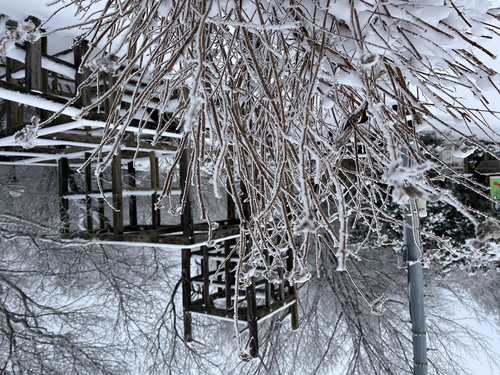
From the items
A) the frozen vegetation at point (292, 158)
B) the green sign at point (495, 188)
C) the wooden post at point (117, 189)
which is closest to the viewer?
the frozen vegetation at point (292, 158)

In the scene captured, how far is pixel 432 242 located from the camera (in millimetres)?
4617

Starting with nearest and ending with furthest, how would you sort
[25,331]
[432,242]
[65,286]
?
[25,331] < [432,242] < [65,286]

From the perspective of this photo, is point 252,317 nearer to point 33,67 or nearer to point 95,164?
point 95,164

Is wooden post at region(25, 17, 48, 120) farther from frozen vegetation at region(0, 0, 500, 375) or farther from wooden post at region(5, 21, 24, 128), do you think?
wooden post at region(5, 21, 24, 128)

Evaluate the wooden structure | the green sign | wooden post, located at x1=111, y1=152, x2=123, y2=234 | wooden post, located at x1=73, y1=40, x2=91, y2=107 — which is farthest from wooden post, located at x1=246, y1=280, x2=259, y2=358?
the green sign

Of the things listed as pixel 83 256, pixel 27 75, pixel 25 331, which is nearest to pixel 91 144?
pixel 27 75

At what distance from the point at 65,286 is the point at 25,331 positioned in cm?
125

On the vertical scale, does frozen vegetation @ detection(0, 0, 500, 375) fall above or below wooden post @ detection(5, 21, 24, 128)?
below

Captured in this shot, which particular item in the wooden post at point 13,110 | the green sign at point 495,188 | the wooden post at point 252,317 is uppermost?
the wooden post at point 13,110

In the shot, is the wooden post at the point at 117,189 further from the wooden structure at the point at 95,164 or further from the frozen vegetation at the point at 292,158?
the frozen vegetation at the point at 292,158

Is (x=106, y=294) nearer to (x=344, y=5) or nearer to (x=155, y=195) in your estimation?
(x=155, y=195)

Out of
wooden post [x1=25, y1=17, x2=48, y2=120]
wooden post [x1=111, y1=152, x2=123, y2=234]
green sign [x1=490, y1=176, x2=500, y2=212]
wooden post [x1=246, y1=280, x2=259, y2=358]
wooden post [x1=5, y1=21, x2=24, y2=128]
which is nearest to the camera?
wooden post [x1=25, y1=17, x2=48, y2=120]

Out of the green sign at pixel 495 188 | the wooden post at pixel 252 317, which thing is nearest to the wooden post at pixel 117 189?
the wooden post at pixel 252 317

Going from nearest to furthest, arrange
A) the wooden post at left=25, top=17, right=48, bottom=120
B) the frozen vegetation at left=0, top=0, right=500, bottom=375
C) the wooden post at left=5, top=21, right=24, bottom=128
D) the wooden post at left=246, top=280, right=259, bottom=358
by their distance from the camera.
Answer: the frozen vegetation at left=0, top=0, right=500, bottom=375 < the wooden post at left=25, top=17, right=48, bottom=120 < the wooden post at left=5, top=21, right=24, bottom=128 < the wooden post at left=246, top=280, right=259, bottom=358
